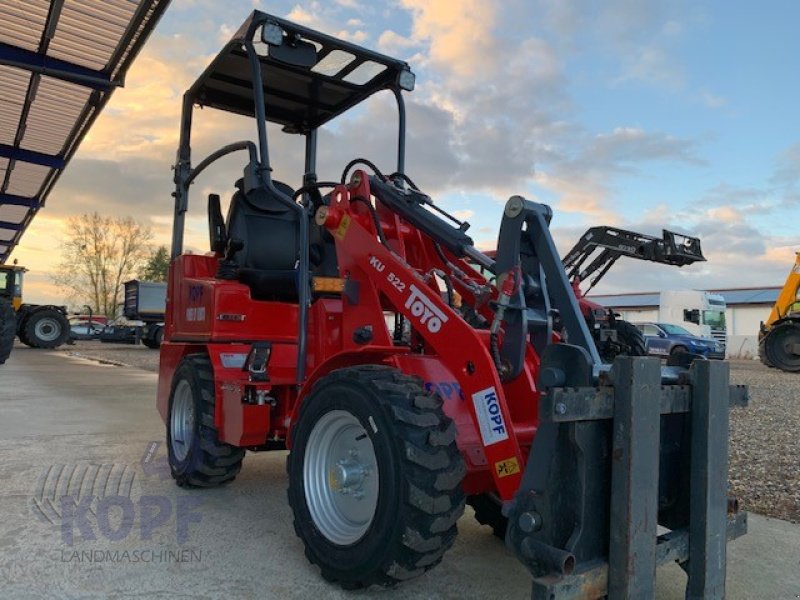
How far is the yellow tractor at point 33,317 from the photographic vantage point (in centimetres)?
2277

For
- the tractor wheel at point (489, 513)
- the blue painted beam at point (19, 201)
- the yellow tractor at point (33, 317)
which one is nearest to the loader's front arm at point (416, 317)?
the tractor wheel at point (489, 513)

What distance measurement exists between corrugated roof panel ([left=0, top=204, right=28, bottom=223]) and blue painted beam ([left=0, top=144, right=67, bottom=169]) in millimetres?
5568

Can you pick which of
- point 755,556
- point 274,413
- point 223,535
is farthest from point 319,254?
point 755,556

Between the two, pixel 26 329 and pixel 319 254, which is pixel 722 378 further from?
pixel 26 329

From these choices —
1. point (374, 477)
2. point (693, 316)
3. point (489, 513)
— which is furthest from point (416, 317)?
point (693, 316)

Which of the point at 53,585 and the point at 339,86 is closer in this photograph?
the point at 53,585

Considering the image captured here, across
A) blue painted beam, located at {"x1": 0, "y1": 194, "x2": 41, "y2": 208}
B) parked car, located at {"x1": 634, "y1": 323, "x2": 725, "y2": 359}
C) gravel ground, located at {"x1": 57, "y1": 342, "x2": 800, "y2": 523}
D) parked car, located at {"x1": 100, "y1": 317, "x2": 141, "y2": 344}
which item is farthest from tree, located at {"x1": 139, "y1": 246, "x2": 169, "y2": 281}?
gravel ground, located at {"x1": 57, "y1": 342, "x2": 800, "y2": 523}

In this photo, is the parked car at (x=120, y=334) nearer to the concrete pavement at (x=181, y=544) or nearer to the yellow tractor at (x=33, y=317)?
the yellow tractor at (x=33, y=317)

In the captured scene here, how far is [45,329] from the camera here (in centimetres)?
2453

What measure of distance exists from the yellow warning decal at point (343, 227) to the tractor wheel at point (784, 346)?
758 inches

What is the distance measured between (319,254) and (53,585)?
2.50 m

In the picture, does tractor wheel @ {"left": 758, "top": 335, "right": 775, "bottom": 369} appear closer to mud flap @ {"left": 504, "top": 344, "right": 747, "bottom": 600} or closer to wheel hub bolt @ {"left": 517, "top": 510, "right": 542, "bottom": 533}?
mud flap @ {"left": 504, "top": 344, "right": 747, "bottom": 600}

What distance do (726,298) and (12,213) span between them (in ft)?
154

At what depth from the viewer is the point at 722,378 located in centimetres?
270
